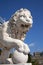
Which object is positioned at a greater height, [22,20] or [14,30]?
[22,20]

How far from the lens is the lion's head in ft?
23.9

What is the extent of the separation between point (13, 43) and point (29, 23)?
76 centimetres

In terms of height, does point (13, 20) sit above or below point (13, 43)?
above

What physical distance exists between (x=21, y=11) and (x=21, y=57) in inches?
56.8

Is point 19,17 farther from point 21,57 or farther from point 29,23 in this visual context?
point 21,57

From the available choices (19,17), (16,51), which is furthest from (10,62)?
(19,17)

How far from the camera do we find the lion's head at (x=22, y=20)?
23.9 ft

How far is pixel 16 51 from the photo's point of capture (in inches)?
274

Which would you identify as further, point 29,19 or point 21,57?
point 29,19

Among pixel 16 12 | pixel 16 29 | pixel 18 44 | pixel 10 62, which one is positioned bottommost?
pixel 10 62

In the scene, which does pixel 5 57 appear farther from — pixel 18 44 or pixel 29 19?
pixel 29 19

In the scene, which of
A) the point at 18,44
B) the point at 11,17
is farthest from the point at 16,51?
the point at 11,17

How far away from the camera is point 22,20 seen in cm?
727

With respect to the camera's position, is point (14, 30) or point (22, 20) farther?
point (14, 30)
